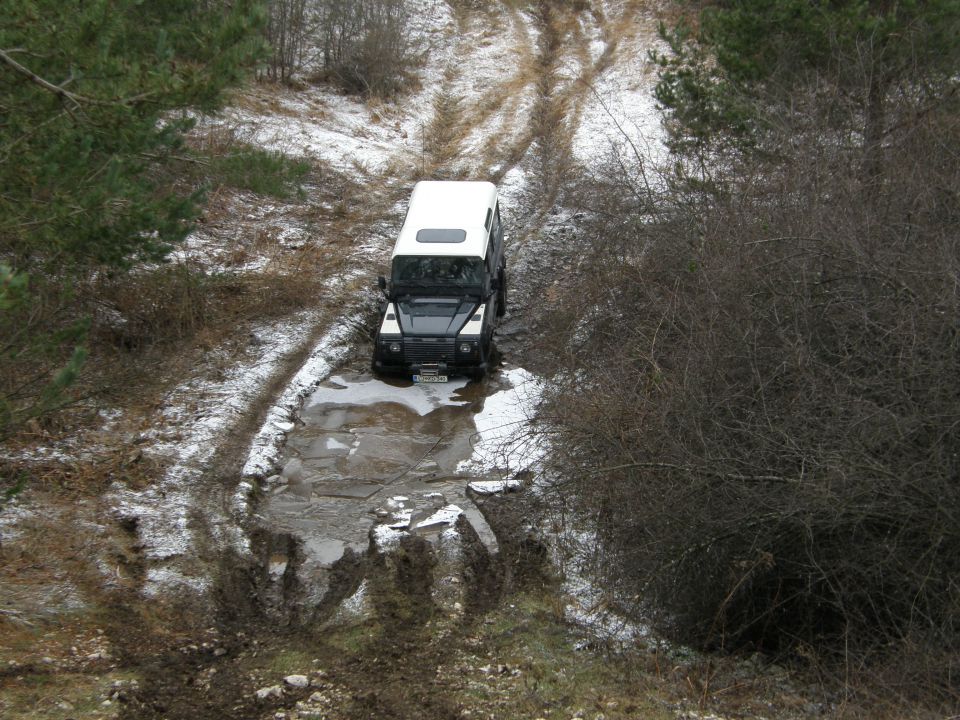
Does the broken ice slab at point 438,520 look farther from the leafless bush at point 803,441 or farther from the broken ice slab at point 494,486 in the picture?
the leafless bush at point 803,441

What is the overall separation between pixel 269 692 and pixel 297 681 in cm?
23

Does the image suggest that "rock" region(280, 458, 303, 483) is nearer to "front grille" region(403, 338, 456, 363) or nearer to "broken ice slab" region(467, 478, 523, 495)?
"broken ice slab" region(467, 478, 523, 495)

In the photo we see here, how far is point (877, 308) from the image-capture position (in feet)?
23.5

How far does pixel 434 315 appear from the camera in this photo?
526 inches

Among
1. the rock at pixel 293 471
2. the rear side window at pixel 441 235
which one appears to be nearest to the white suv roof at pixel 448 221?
the rear side window at pixel 441 235

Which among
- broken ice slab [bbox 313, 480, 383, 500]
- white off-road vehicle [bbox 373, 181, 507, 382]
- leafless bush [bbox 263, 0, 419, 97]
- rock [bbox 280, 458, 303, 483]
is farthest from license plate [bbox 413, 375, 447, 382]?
leafless bush [bbox 263, 0, 419, 97]

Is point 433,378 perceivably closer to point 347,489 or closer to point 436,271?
point 436,271

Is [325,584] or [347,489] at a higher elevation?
[347,489]

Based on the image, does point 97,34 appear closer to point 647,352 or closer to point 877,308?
point 647,352

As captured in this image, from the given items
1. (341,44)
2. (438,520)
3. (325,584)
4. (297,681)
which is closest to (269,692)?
(297,681)

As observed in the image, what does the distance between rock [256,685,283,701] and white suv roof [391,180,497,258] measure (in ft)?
26.0

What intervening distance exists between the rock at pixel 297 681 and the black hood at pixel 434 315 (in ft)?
21.7

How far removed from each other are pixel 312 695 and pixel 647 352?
489 centimetres

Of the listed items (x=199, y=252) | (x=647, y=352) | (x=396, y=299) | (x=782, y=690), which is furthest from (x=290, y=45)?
(x=782, y=690)
